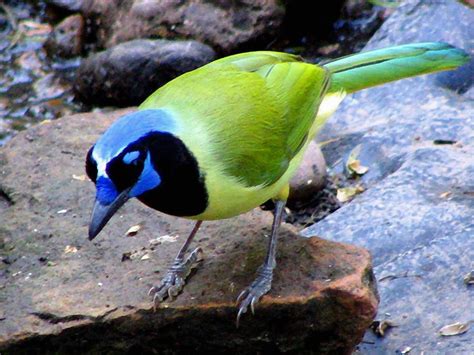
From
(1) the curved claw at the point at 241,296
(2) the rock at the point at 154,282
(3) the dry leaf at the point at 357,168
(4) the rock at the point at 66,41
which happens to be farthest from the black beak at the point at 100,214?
(4) the rock at the point at 66,41

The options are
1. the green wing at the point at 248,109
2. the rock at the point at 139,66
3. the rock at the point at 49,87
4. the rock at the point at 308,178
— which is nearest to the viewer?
the green wing at the point at 248,109

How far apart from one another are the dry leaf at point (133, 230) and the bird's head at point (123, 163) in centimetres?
100

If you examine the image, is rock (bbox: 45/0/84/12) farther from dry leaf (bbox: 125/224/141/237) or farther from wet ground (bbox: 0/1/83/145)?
dry leaf (bbox: 125/224/141/237)

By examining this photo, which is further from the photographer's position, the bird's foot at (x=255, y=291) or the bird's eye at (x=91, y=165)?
the bird's foot at (x=255, y=291)

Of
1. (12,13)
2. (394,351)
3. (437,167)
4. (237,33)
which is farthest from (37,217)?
(12,13)

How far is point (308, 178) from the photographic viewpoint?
19.7 feet

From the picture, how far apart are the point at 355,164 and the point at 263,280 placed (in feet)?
7.15

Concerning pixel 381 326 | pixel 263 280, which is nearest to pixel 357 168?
pixel 381 326

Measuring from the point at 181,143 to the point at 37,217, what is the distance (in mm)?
1397

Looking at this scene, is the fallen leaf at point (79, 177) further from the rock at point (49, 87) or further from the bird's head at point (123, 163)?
the rock at point (49, 87)

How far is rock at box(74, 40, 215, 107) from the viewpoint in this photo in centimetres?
742

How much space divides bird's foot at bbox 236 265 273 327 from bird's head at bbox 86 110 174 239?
2.14 ft

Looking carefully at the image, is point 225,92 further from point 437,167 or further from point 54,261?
A: point 437,167

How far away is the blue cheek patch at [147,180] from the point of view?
372 centimetres
